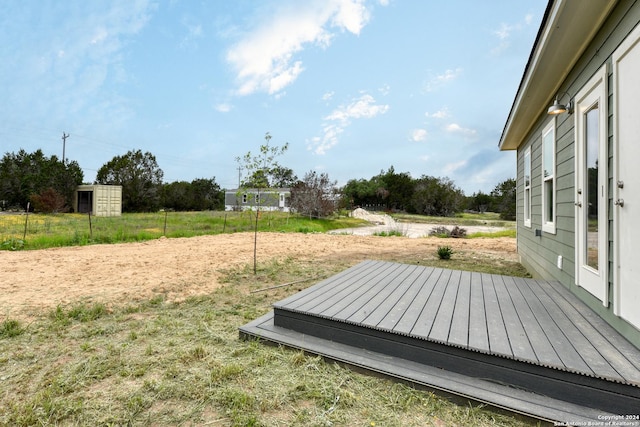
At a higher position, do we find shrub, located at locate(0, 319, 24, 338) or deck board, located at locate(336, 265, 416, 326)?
deck board, located at locate(336, 265, 416, 326)

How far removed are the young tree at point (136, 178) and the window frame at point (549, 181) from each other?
108 feet

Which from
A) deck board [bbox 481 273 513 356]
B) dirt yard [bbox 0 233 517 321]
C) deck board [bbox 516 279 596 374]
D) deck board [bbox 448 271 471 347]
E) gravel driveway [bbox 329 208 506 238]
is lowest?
dirt yard [bbox 0 233 517 321]

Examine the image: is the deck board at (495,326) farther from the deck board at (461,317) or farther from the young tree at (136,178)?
the young tree at (136,178)

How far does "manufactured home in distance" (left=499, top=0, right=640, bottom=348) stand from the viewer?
6.36 ft

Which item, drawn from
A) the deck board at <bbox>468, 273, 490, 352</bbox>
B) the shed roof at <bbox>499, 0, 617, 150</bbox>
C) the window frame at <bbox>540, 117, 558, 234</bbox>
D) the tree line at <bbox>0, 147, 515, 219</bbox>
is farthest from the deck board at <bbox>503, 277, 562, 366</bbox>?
the tree line at <bbox>0, 147, 515, 219</bbox>

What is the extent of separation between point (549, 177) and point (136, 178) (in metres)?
34.1

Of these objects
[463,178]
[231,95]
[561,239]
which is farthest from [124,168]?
[463,178]

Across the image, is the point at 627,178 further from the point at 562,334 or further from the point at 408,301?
the point at 408,301

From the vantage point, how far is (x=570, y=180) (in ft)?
10.3

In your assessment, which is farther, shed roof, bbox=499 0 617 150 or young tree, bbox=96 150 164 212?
young tree, bbox=96 150 164 212

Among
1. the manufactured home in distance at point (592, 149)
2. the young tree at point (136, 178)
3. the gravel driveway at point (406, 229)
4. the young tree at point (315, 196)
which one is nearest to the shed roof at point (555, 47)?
the manufactured home in distance at point (592, 149)

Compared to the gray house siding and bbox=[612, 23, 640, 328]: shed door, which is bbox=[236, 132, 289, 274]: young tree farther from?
bbox=[612, 23, 640, 328]: shed door

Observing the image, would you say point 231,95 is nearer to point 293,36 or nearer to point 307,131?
point 307,131

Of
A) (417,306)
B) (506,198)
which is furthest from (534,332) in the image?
(506,198)
